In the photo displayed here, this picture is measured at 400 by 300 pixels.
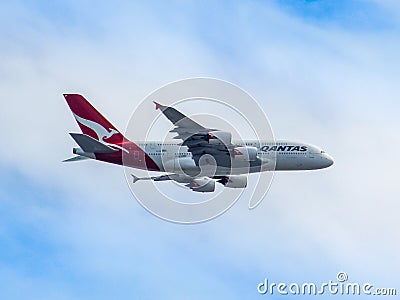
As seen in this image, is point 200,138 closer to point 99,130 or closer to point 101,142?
point 101,142

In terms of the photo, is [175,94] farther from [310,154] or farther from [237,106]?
[310,154]

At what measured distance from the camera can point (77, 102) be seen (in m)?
94.4

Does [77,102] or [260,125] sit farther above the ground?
[77,102]

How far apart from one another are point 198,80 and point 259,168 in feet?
58.9

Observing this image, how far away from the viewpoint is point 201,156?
3361 inches

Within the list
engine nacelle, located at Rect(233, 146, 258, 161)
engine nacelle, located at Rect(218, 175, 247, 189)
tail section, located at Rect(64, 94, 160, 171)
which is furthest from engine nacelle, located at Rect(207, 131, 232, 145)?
tail section, located at Rect(64, 94, 160, 171)

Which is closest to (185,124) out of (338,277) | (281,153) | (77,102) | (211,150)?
Result: (211,150)

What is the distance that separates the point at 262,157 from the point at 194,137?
28.3ft

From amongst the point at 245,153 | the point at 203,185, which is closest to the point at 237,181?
the point at 203,185

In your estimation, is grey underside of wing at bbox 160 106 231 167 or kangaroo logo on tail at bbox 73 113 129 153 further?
kangaroo logo on tail at bbox 73 113 129 153

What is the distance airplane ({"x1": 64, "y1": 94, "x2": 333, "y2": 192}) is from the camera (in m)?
82.9

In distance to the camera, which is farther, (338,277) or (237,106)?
(237,106)

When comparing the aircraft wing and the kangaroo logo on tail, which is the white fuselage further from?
the kangaroo logo on tail

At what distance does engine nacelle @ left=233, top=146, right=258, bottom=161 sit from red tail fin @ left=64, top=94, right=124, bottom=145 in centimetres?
1502
